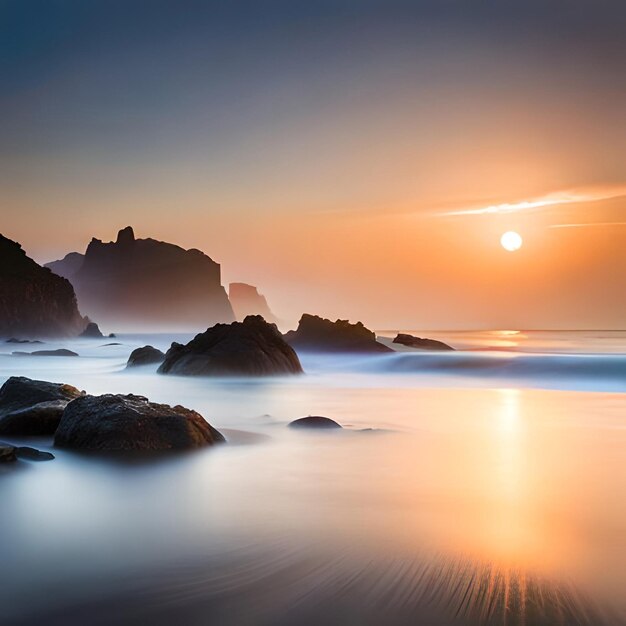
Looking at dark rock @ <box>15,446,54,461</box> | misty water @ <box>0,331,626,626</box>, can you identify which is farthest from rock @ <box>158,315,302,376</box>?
dark rock @ <box>15,446,54,461</box>

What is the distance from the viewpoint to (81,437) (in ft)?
23.2

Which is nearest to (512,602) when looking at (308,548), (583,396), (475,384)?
(308,548)

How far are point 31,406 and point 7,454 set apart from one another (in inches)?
81.1

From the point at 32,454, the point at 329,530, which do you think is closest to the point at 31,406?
the point at 32,454

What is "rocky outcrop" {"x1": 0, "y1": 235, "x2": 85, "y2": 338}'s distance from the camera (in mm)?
82188

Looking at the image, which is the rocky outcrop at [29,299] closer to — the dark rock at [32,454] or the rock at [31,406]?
the rock at [31,406]

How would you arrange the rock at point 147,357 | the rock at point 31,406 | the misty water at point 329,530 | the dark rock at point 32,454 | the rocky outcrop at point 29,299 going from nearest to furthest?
1. the misty water at point 329,530
2. the dark rock at point 32,454
3. the rock at point 31,406
4. the rock at point 147,357
5. the rocky outcrop at point 29,299

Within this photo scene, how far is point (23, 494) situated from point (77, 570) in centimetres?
202

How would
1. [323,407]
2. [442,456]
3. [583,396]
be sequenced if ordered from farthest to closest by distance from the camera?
[583,396] → [323,407] → [442,456]

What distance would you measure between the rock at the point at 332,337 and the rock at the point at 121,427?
24.6m

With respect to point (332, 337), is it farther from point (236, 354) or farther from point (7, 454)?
point (7, 454)

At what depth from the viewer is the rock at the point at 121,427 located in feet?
23.0

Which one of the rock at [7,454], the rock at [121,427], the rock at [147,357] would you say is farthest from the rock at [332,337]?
the rock at [7,454]

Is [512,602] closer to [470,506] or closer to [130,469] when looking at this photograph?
[470,506]
